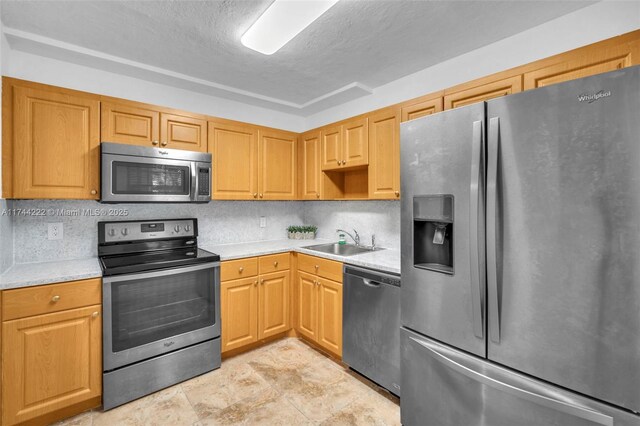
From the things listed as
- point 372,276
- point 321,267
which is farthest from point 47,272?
point 372,276

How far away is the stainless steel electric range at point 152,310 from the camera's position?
77.4 inches

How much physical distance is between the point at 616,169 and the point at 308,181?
2558 mm

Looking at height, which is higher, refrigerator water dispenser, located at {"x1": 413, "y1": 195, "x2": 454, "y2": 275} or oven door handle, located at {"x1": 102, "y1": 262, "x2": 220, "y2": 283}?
refrigerator water dispenser, located at {"x1": 413, "y1": 195, "x2": 454, "y2": 275}

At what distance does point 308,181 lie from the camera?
3289mm

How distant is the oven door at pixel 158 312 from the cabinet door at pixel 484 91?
7.23 ft

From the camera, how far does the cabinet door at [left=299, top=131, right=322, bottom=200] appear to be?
3150 mm

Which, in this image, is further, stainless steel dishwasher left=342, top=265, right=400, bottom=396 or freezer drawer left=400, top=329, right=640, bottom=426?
stainless steel dishwasher left=342, top=265, right=400, bottom=396

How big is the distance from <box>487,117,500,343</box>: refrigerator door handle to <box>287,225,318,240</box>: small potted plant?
2.41 metres

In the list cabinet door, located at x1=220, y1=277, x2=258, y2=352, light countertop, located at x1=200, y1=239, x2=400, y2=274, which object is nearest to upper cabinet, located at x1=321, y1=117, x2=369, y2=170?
light countertop, located at x1=200, y1=239, x2=400, y2=274

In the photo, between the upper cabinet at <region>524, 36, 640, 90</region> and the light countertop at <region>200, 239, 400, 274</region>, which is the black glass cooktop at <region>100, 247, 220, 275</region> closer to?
the light countertop at <region>200, 239, 400, 274</region>

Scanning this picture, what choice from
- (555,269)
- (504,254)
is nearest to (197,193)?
(504,254)

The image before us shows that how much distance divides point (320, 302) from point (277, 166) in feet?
A: 5.02

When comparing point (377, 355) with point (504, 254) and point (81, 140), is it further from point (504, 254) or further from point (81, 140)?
point (81, 140)

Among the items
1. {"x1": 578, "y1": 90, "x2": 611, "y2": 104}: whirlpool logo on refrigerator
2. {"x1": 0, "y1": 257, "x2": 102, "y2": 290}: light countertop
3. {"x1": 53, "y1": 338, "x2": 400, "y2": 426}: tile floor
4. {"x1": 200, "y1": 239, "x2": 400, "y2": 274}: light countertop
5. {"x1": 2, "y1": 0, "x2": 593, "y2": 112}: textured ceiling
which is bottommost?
{"x1": 53, "y1": 338, "x2": 400, "y2": 426}: tile floor
